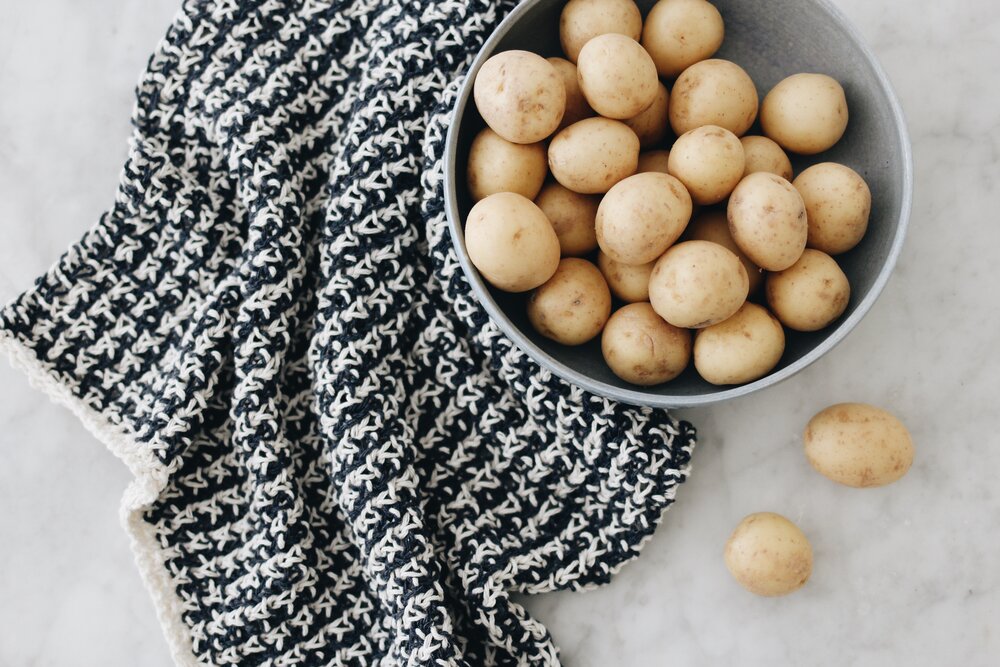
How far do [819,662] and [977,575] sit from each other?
166 mm

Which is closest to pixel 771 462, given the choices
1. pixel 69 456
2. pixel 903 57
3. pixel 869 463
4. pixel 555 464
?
pixel 869 463

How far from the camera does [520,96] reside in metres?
0.61

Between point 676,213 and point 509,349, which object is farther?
point 509,349

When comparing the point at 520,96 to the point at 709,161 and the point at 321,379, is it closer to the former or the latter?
the point at 709,161

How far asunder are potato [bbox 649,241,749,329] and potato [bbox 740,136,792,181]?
3.5 inches

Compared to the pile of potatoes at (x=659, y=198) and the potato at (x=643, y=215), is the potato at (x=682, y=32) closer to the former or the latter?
the pile of potatoes at (x=659, y=198)

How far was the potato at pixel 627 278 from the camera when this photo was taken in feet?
2.16

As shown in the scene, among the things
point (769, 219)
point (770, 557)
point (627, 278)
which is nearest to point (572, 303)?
point (627, 278)

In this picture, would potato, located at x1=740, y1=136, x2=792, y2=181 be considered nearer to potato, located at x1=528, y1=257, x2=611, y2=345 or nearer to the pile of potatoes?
the pile of potatoes

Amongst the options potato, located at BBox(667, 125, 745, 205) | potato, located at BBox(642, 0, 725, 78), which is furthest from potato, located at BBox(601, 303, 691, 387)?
potato, located at BBox(642, 0, 725, 78)

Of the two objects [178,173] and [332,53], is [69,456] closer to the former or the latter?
[178,173]

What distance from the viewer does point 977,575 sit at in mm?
754

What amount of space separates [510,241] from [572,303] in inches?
3.2

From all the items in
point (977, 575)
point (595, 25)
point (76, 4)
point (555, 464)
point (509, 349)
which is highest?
point (76, 4)
